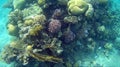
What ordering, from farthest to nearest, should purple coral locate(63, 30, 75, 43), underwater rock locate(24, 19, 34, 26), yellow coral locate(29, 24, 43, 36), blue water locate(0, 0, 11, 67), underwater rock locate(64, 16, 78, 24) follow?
1. blue water locate(0, 0, 11, 67)
2. underwater rock locate(64, 16, 78, 24)
3. purple coral locate(63, 30, 75, 43)
4. underwater rock locate(24, 19, 34, 26)
5. yellow coral locate(29, 24, 43, 36)

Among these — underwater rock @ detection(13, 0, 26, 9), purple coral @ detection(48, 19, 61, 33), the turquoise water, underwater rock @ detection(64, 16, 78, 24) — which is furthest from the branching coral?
underwater rock @ detection(13, 0, 26, 9)

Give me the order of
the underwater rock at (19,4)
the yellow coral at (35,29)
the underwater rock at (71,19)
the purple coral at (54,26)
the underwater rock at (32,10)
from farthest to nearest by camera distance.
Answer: the underwater rock at (19,4) < the underwater rock at (32,10) < the underwater rock at (71,19) < the purple coral at (54,26) < the yellow coral at (35,29)

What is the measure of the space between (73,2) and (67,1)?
314 mm

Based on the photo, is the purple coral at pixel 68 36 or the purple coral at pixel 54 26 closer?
the purple coral at pixel 54 26

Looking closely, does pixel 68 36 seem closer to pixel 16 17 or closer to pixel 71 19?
pixel 71 19

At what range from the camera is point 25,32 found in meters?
6.45

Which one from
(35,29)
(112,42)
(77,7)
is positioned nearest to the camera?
(35,29)

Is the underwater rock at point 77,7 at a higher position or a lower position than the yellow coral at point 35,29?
higher

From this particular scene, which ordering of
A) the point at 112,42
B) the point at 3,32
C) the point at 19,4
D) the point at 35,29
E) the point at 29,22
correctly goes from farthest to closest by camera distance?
the point at 3,32 < the point at 19,4 < the point at 112,42 < the point at 29,22 < the point at 35,29

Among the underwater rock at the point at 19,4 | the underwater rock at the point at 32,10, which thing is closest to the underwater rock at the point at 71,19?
the underwater rock at the point at 32,10

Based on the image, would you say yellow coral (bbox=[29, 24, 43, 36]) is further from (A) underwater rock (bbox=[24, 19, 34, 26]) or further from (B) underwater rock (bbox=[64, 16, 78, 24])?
(B) underwater rock (bbox=[64, 16, 78, 24])

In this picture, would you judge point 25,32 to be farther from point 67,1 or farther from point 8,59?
point 67,1

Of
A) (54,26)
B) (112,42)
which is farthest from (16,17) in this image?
(112,42)

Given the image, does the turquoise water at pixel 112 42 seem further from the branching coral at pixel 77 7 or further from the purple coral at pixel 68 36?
the branching coral at pixel 77 7
